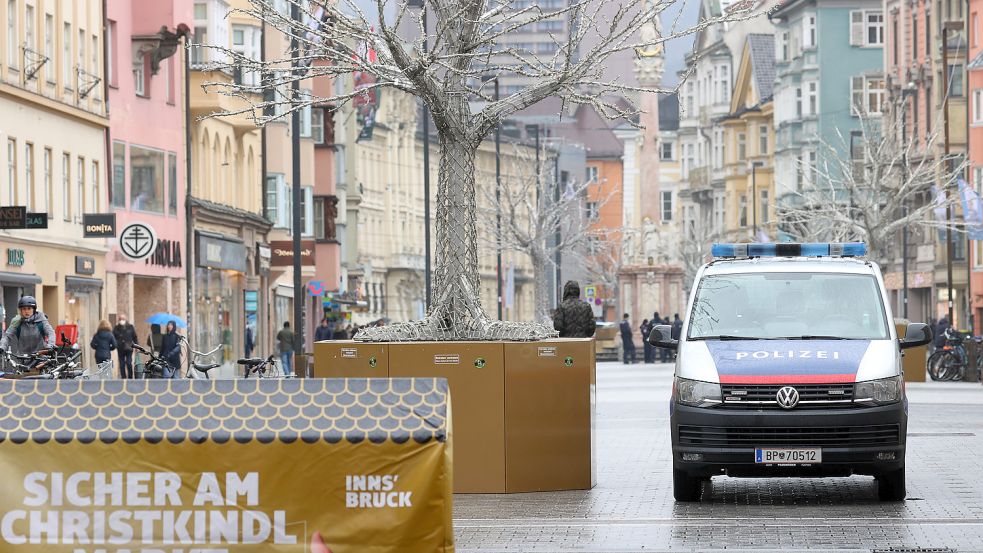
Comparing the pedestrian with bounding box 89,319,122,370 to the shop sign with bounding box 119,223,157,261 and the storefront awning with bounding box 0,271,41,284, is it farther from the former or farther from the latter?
the shop sign with bounding box 119,223,157,261

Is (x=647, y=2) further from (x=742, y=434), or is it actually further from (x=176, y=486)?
(x=176, y=486)

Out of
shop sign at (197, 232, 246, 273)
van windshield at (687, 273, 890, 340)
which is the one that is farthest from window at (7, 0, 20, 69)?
van windshield at (687, 273, 890, 340)

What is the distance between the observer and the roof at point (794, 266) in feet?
58.0

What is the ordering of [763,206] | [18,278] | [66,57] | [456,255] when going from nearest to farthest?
[456,255] < [18,278] < [66,57] < [763,206]

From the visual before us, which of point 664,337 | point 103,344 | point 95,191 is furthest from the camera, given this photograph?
point 95,191

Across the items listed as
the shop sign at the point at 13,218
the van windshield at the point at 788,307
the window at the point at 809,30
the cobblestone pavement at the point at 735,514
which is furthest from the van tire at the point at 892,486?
the window at the point at 809,30

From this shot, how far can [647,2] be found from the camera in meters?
21.1

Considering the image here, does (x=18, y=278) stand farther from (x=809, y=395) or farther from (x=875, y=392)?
(x=875, y=392)

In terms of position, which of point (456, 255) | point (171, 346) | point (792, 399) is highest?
point (456, 255)

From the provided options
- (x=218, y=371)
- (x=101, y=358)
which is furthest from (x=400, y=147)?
(x=101, y=358)

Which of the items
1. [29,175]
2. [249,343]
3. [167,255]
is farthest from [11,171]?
[249,343]

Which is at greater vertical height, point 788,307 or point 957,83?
point 957,83

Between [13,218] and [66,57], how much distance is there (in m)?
14.2

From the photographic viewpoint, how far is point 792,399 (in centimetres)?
1585
